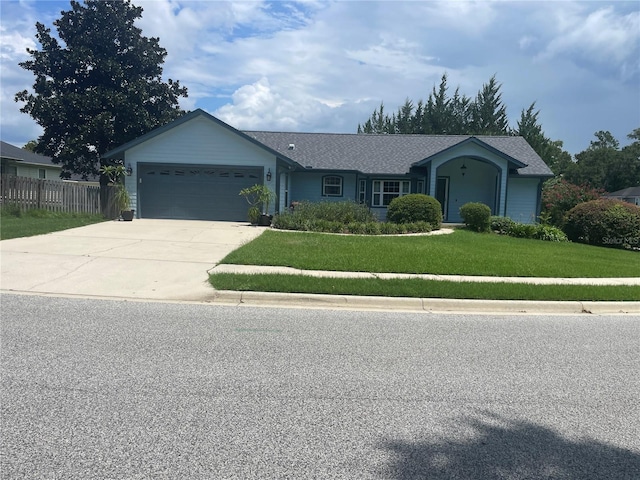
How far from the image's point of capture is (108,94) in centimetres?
2611

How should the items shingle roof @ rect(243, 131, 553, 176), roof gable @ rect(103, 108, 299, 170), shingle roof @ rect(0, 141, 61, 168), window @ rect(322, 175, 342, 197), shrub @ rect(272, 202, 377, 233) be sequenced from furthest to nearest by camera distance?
shingle roof @ rect(0, 141, 61, 168) → window @ rect(322, 175, 342, 197) → shingle roof @ rect(243, 131, 553, 176) → roof gable @ rect(103, 108, 299, 170) → shrub @ rect(272, 202, 377, 233)

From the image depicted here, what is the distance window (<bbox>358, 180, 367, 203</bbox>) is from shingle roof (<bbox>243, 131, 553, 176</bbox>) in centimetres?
84

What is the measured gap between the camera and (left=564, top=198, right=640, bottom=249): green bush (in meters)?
17.9

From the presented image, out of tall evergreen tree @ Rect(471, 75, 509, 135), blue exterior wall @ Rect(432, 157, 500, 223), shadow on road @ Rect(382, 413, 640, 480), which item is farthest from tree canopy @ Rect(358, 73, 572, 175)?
shadow on road @ Rect(382, 413, 640, 480)

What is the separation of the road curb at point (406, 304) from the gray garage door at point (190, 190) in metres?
14.2

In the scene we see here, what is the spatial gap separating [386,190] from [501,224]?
21.4ft

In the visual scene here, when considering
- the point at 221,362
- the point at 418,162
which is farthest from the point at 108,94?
the point at 221,362

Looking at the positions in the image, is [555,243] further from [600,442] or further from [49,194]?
[49,194]

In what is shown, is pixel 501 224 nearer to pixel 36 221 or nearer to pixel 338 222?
pixel 338 222

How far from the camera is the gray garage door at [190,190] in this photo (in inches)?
870

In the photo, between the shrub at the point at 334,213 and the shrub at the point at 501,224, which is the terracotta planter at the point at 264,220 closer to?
the shrub at the point at 334,213

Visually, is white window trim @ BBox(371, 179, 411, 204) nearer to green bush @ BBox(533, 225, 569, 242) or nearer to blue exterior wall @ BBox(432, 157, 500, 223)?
blue exterior wall @ BBox(432, 157, 500, 223)

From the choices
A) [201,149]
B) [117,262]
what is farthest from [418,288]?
[201,149]

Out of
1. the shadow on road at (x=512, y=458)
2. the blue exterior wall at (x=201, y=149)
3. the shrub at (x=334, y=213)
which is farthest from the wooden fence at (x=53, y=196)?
the shadow on road at (x=512, y=458)
